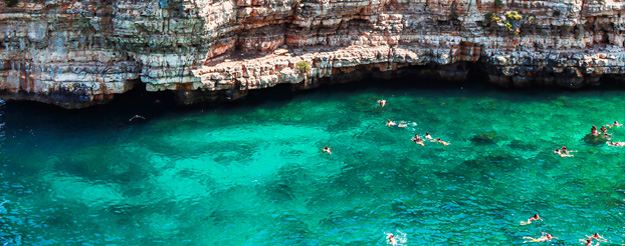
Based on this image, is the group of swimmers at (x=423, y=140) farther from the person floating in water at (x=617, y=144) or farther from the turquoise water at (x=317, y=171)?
the person floating in water at (x=617, y=144)

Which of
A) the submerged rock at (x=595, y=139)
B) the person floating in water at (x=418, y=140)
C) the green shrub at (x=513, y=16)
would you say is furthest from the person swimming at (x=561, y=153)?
the green shrub at (x=513, y=16)

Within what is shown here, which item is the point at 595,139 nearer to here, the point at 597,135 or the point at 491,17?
the point at 597,135

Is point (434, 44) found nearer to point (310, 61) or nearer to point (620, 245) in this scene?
point (310, 61)

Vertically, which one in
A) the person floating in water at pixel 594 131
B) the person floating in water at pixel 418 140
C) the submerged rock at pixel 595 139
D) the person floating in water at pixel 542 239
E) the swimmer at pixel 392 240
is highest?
the person floating in water at pixel 594 131

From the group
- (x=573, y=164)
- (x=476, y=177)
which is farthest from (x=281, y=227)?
(x=573, y=164)

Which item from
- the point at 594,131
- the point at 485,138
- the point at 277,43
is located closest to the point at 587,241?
the point at 485,138

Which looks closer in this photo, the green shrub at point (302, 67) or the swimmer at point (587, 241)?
the swimmer at point (587, 241)

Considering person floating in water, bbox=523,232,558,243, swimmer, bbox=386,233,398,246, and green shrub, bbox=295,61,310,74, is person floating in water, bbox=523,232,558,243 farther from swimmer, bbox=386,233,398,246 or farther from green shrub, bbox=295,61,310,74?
green shrub, bbox=295,61,310,74
